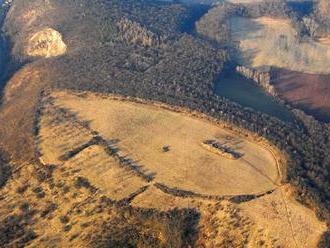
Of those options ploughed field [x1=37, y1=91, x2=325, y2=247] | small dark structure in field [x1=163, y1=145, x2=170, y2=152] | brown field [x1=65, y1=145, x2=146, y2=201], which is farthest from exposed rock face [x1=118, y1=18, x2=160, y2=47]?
brown field [x1=65, y1=145, x2=146, y2=201]

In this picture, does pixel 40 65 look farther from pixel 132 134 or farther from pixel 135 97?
pixel 132 134

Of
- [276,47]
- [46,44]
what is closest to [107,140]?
[46,44]

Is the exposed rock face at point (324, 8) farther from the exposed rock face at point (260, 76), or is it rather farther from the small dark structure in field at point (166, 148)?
the small dark structure in field at point (166, 148)

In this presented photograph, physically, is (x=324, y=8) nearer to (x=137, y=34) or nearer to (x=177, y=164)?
(x=137, y=34)

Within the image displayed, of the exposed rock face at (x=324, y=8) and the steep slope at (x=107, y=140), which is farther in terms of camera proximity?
the exposed rock face at (x=324, y=8)

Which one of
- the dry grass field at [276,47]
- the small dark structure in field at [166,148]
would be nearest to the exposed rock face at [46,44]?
the dry grass field at [276,47]
